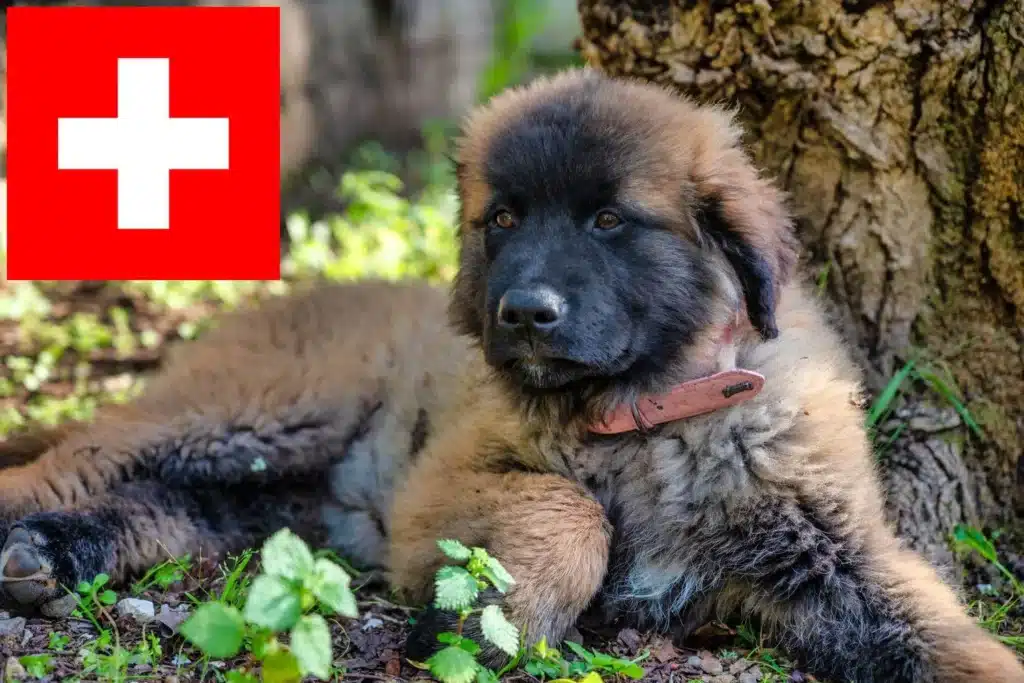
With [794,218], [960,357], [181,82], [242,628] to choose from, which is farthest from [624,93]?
[181,82]

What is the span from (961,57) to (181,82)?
469 centimetres

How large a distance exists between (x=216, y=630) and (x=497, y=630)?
734 millimetres

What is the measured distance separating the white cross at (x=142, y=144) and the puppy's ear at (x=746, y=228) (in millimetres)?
3555

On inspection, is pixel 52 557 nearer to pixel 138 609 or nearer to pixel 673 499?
pixel 138 609

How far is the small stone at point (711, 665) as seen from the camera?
3.18 metres

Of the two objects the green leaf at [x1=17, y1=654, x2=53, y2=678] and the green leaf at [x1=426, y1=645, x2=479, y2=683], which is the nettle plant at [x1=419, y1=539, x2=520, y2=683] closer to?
the green leaf at [x1=426, y1=645, x2=479, y2=683]

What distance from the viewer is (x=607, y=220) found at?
Answer: 3176 millimetres

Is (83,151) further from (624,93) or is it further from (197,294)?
(624,93)

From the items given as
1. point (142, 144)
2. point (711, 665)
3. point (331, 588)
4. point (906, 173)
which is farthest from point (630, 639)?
point (142, 144)

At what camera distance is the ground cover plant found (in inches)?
88.0

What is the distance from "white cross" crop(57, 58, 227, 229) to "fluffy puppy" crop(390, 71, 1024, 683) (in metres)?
3.10

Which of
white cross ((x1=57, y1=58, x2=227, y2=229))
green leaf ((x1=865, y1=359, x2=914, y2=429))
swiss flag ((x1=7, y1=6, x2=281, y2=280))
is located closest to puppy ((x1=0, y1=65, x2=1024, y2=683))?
green leaf ((x1=865, y1=359, x2=914, y2=429))

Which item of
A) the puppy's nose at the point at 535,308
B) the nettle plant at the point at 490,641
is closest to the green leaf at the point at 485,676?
the nettle plant at the point at 490,641

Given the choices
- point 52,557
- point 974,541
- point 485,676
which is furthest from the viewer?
point 974,541
